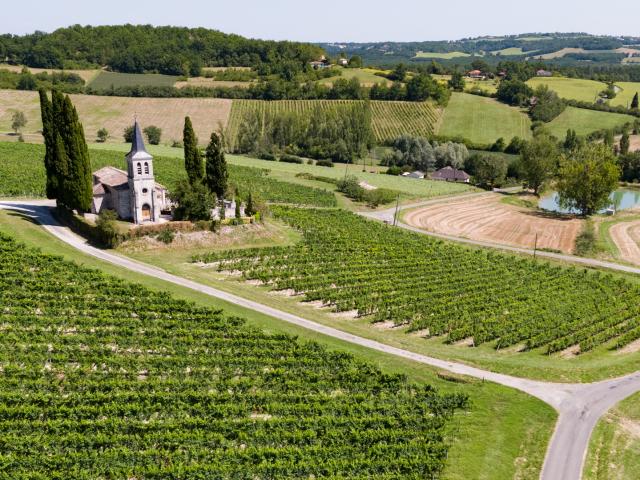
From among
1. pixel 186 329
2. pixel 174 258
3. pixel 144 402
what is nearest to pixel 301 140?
pixel 174 258

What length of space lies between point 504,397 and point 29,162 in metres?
92.4

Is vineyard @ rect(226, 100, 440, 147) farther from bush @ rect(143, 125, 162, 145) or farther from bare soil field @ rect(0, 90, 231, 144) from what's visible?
bush @ rect(143, 125, 162, 145)

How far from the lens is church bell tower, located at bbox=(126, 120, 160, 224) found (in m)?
63.9

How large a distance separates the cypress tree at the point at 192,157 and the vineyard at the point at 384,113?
95124mm

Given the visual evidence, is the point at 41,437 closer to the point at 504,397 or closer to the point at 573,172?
the point at 504,397

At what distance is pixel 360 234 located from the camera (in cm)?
7731

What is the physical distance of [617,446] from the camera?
34.9 m

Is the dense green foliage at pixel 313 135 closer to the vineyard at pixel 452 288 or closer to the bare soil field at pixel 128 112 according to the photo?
the bare soil field at pixel 128 112

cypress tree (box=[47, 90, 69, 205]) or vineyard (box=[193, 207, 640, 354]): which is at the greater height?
cypress tree (box=[47, 90, 69, 205])

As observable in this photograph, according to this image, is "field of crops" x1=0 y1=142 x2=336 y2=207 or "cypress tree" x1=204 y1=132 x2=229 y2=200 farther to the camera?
"field of crops" x1=0 y1=142 x2=336 y2=207

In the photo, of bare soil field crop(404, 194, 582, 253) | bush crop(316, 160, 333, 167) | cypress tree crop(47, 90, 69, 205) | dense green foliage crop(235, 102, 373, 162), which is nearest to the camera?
cypress tree crop(47, 90, 69, 205)

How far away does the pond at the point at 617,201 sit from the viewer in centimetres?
11218

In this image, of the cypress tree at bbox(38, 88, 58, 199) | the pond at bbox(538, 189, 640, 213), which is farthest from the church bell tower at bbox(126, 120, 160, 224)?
the pond at bbox(538, 189, 640, 213)

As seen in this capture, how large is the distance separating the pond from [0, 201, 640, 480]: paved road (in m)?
69.8
